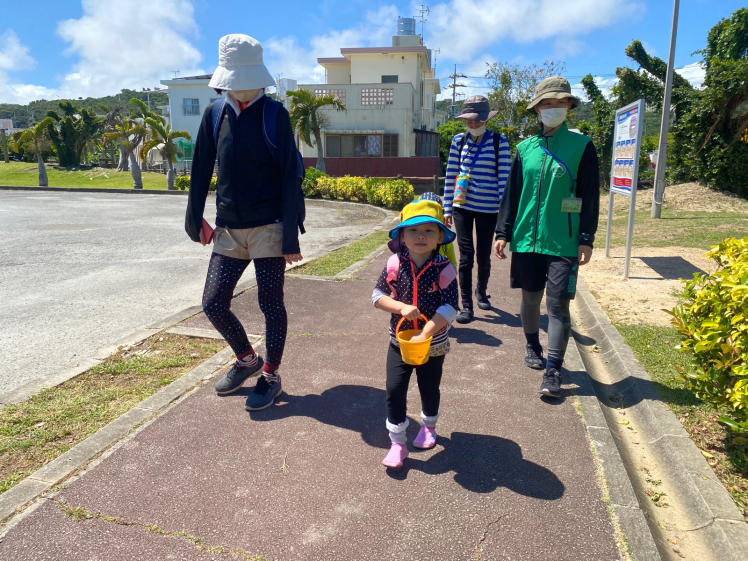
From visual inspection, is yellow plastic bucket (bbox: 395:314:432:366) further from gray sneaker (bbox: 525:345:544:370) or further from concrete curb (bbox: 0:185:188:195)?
concrete curb (bbox: 0:185:188:195)

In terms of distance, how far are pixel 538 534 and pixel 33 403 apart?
9.97ft

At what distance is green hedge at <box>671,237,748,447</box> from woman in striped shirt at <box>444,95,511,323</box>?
203cm

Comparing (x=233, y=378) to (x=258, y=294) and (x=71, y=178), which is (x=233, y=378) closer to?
(x=258, y=294)

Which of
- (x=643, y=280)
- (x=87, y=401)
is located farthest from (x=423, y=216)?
(x=643, y=280)

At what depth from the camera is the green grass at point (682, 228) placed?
10201 millimetres

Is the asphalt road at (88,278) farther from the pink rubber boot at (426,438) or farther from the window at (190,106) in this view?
the window at (190,106)

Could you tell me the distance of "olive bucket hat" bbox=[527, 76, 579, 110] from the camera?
352 cm

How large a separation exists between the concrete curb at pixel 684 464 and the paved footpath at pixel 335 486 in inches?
15.2

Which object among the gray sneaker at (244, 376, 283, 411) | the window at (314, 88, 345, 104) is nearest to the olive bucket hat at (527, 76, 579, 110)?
the gray sneaker at (244, 376, 283, 411)

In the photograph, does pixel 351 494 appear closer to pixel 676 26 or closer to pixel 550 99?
pixel 550 99

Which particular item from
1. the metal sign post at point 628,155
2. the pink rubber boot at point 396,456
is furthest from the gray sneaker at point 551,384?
the metal sign post at point 628,155

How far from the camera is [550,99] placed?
3.55 metres

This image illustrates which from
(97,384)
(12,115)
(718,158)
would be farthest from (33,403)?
(12,115)

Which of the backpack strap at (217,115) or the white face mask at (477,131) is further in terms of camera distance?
the white face mask at (477,131)
